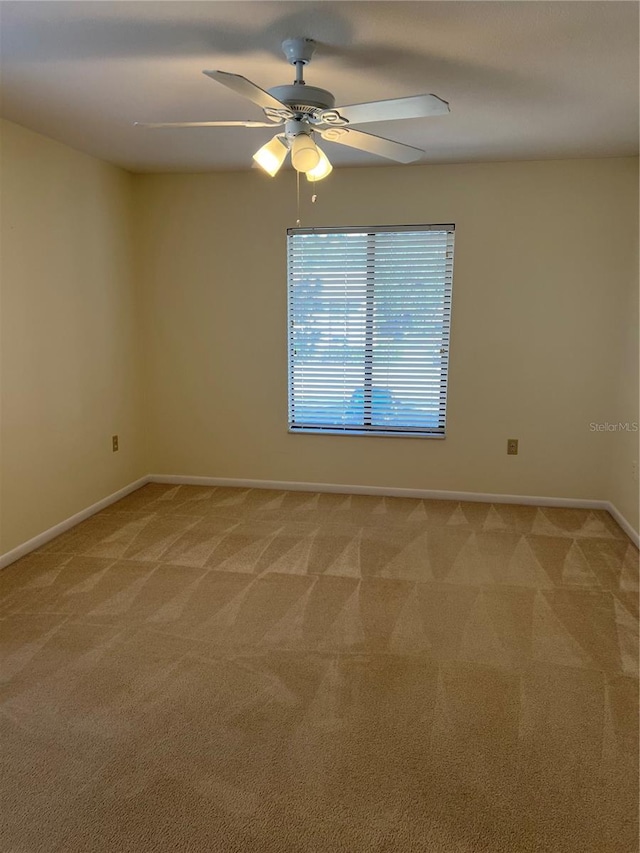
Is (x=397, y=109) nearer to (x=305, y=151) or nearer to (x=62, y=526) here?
(x=305, y=151)

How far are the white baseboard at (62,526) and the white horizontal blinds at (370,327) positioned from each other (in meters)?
1.45

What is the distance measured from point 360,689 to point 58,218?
3.17 meters

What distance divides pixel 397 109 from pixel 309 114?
14.1 inches

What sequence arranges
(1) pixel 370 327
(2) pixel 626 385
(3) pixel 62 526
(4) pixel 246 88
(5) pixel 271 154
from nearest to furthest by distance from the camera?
(4) pixel 246 88 < (5) pixel 271 154 < (3) pixel 62 526 < (2) pixel 626 385 < (1) pixel 370 327

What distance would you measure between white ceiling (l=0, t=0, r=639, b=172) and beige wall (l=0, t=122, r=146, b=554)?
37 centimetres

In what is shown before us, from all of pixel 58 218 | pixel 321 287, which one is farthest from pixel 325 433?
pixel 58 218

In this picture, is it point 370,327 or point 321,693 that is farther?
point 370,327

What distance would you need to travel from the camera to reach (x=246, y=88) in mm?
1815

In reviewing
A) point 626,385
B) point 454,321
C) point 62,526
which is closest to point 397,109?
point 454,321

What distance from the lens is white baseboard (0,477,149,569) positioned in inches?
128

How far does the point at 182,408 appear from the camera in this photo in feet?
15.1

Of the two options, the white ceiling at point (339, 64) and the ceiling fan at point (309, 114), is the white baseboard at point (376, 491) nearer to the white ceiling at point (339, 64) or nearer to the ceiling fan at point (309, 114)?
the white ceiling at point (339, 64)

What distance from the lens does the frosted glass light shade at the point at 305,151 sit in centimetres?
215

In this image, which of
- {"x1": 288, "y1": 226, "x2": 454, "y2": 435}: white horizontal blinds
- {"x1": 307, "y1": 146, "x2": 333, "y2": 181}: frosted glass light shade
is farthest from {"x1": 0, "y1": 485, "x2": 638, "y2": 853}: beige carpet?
{"x1": 307, "y1": 146, "x2": 333, "y2": 181}: frosted glass light shade
